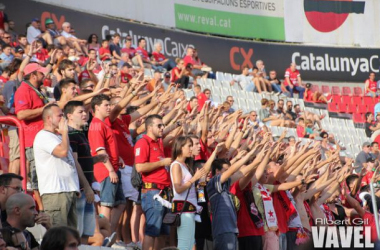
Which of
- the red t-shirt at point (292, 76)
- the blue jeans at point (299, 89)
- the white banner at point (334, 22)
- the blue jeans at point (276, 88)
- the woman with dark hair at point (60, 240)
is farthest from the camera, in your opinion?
the white banner at point (334, 22)

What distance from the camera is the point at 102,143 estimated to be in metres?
9.31

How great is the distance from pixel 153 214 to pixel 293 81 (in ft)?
57.6

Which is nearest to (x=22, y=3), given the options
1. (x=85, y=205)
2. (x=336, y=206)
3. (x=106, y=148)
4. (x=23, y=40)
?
(x=23, y=40)

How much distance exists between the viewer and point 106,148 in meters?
9.47

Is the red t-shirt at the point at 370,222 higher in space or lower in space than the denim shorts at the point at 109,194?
lower

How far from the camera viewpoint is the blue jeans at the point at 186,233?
9008 mm

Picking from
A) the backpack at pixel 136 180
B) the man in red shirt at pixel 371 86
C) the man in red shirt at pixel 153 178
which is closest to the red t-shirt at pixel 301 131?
the man in red shirt at pixel 371 86

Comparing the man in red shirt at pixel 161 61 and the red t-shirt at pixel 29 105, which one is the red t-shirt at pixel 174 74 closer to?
the man in red shirt at pixel 161 61

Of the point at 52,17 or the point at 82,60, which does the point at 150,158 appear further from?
the point at 52,17

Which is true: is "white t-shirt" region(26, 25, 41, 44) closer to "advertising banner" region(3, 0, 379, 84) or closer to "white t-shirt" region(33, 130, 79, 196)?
"advertising banner" region(3, 0, 379, 84)

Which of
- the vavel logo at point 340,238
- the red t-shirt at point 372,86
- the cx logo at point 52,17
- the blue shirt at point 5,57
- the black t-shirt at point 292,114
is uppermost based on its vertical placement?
the cx logo at point 52,17

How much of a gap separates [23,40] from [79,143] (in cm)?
801

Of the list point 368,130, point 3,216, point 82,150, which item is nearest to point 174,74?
point 368,130

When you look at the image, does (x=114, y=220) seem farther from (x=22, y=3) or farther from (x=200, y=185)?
(x=22, y=3)
